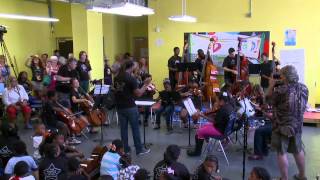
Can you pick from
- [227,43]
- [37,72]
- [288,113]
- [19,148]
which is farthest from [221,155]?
[37,72]

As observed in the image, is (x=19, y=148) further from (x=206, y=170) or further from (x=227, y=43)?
(x=227, y=43)

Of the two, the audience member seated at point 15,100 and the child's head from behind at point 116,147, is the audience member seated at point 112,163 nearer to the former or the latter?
the child's head from behind at point 116,147

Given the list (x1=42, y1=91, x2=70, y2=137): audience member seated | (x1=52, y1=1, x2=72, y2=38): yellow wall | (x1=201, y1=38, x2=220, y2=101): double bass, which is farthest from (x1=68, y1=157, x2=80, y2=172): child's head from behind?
(x1=52, y1=1, x2=72, y2=38): yellow wall

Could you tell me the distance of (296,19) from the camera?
30.6 ft

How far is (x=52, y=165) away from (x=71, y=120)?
2700mm

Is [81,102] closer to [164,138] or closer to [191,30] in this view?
[164,138]

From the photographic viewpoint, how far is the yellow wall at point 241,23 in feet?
30.3

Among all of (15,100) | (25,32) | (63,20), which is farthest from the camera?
(63,20)

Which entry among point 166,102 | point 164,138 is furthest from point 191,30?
point 164,138

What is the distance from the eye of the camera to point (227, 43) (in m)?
10.1

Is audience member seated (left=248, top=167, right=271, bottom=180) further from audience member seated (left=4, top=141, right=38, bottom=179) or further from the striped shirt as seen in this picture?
audience member seated (left=4, top=141, right=38, bottom=179)

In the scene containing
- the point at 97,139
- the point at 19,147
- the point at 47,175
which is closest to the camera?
the point at 47,175

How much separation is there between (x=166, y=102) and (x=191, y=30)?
362 centimetres

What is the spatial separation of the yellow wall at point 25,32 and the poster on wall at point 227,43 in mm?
4789
